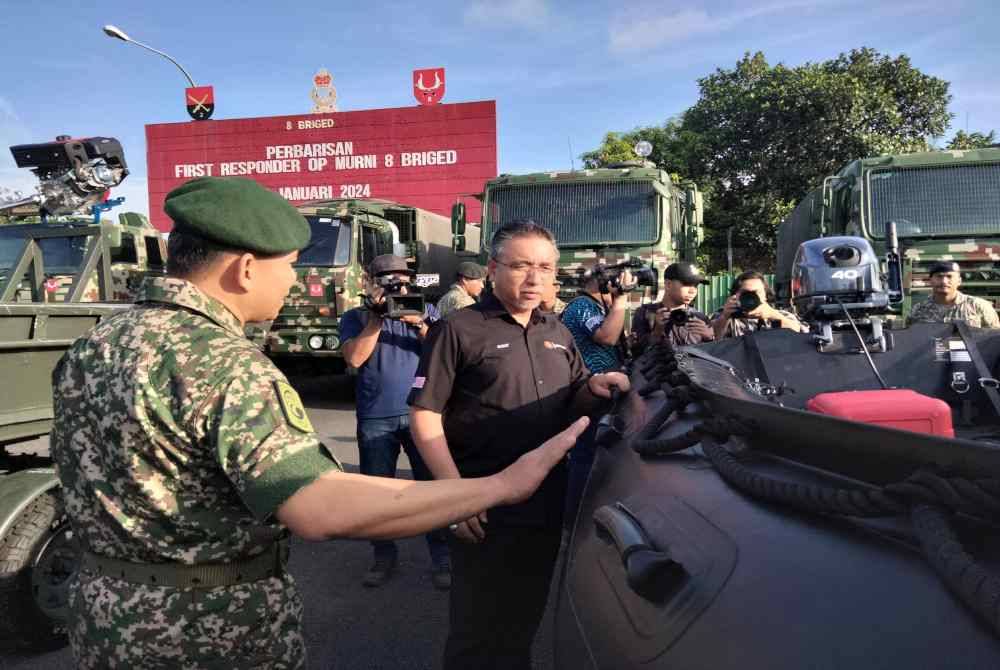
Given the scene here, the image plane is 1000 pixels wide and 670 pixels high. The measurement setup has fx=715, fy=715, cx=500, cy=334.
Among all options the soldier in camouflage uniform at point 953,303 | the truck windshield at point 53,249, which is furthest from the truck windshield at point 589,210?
the truck windshield at point 53,249

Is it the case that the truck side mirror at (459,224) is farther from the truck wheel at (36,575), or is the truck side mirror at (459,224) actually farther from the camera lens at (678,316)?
the truck wheel at (36,575)

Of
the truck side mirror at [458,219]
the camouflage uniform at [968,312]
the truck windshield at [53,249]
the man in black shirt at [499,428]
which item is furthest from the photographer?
the truck side mirror at [458,219]

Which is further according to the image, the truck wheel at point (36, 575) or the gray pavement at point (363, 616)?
the gray pavement at point (363, 616)

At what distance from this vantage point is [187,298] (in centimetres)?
129

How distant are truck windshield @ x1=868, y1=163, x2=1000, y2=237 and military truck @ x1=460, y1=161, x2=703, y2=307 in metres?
1.95

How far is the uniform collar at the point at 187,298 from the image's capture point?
4.21 feet

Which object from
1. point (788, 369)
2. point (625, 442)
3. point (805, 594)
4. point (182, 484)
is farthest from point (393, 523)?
point (788, 369)

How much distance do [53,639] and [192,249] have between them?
7.96ft

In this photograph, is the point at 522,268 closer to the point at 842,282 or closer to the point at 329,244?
the point at 842,282

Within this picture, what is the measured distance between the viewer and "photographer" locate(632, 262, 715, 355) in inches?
151

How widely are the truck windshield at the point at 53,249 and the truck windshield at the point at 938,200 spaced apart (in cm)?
702

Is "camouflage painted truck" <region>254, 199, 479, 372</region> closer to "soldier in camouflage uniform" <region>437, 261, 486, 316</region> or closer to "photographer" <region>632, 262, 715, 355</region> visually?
"soldier in camouflage uniform" <region>437, 261, 486, 316</region>

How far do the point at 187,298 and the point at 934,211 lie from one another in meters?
7.03

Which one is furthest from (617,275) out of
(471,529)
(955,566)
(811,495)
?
(955,566)
